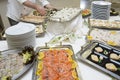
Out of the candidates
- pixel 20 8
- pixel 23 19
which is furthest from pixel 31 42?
pixel 20 8

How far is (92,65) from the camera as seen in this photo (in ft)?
3.43

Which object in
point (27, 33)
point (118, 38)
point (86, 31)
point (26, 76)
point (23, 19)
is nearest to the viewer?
point (26, 76)

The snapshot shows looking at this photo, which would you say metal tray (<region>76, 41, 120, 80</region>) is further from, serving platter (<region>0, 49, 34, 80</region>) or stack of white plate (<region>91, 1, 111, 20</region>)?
stack of white plate (<region>91, 1, 111, 20</region>)

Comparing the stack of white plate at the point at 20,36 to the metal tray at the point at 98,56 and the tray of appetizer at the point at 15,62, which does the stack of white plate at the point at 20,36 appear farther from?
the metal tray at the point at 98,56

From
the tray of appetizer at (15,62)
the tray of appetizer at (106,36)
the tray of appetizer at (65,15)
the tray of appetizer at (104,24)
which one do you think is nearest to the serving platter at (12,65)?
the tray of appetizer at (15,62)

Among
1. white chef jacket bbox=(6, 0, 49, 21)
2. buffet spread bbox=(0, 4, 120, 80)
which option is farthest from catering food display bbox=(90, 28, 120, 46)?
white chef jacket bbox=(6, 0, 49, 21)

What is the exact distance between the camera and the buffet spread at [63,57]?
0.97 m

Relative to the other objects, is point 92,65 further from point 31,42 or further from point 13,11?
point 13,11

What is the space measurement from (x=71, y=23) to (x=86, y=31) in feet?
0.69

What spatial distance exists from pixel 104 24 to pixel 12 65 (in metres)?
1.01

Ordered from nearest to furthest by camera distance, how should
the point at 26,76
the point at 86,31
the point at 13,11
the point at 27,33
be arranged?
the point at 26,76 < the point at 27,33 < the point at 86,31 < the point at 13,11

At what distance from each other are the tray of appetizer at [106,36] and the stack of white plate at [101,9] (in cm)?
26

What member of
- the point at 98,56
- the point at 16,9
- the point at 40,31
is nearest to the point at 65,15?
the point at 40,31

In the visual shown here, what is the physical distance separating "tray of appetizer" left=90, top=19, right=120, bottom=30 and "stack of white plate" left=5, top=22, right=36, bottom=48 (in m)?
0.68
